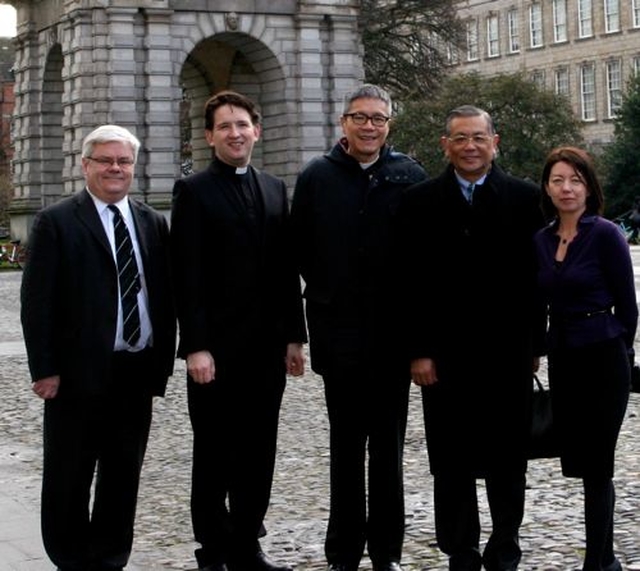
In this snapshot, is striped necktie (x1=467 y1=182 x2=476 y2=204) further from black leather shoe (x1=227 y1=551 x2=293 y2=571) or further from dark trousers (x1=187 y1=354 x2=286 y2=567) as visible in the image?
black leather shoe (x1=227 y1=551 x2=293 y2=571)

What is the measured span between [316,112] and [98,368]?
3914 cm

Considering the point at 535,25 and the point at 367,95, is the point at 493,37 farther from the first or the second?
the point at 367,95

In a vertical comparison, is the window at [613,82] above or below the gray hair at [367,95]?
above

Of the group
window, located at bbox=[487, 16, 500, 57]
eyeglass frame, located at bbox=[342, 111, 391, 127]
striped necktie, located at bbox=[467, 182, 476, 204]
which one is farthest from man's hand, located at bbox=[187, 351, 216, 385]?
window, located at bbox=[487, 16, 500, 57]

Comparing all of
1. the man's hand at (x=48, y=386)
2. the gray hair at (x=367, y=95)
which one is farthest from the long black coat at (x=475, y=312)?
the man's hand at (x=48, y=386)

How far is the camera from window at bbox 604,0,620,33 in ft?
260

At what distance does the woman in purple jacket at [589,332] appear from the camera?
6855 mm

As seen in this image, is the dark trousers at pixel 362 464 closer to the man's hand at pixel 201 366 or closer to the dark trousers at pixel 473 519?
the dark trousers at pixel 473 519

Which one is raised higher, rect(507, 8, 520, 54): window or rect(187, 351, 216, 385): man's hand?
rect(507, 8, 520, 54): window

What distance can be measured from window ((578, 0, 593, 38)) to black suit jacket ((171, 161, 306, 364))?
76345 millimetres

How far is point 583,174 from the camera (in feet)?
22.9

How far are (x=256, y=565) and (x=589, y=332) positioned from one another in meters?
1.92

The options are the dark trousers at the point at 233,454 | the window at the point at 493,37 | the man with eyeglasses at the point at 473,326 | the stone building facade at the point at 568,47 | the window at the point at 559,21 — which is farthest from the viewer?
the window at the point at 493,37

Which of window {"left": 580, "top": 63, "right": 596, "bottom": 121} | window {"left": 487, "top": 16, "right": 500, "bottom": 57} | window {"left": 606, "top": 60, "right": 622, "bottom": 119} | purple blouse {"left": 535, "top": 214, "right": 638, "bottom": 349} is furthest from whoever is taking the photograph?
window {"left": 487, "top": 16, "right": 500, "bottom": 57}
